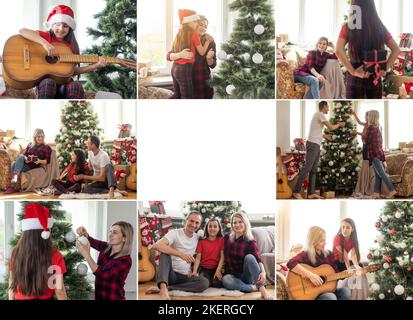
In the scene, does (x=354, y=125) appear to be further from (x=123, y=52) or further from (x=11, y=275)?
(x=11, y=275)

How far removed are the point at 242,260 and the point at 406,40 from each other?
55.2 inches

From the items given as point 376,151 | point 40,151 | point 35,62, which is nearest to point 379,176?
point 376,151

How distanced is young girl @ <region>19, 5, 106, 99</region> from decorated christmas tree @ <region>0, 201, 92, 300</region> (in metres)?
0.56

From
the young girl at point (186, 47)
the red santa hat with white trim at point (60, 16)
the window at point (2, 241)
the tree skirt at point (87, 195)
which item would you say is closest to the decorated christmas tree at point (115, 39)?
the red santa hat with white trim at point (60, 16)

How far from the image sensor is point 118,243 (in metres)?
4.94

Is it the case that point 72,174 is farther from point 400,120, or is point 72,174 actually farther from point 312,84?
point 400,120

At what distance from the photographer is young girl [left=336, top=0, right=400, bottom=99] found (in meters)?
4.89

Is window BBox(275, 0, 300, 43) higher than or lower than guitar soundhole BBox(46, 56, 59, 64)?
higher

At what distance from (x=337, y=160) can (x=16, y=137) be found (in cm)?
165

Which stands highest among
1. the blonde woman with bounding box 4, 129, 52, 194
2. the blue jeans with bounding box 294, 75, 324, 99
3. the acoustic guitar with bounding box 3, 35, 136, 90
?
the acoustic guitar with bounding box 3, 35, 136, 90

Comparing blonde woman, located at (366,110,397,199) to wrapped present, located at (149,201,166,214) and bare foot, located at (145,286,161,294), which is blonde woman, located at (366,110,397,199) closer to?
wrapped present, located at (149,201,166,214)

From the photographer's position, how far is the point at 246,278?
4.93 m

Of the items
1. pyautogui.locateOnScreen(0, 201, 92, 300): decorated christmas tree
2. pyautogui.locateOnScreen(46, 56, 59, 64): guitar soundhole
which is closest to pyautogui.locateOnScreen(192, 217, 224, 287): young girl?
pyautogui.locateOnScreen(0, 201, 92, 300): decorated christmas tree

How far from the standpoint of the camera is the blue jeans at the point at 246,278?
4.93 m
